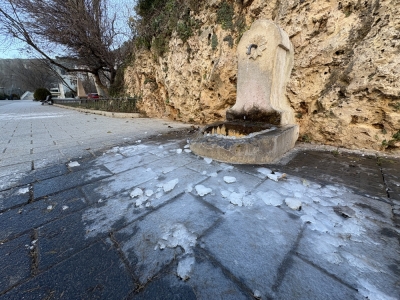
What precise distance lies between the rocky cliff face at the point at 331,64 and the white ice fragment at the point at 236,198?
2.86 meters

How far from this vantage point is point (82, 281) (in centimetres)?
90

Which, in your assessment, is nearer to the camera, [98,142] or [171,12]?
[98,142]

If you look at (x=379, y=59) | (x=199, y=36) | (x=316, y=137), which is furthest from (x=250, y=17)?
(x=316, y=137)

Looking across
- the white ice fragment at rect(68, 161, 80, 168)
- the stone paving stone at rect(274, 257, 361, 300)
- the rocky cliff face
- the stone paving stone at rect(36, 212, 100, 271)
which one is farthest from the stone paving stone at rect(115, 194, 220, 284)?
the rocky cliff face

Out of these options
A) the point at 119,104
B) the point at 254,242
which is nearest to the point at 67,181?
the point at 254,242

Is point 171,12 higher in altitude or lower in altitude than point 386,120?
higher

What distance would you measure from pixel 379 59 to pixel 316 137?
1515 mm

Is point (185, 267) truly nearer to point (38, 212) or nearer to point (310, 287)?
point (310, 287)

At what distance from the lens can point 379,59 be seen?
2.77 meters

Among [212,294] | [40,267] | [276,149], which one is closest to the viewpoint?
[212,294]

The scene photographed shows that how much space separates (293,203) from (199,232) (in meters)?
0.86

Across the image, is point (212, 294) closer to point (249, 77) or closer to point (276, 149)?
point (276, 149)

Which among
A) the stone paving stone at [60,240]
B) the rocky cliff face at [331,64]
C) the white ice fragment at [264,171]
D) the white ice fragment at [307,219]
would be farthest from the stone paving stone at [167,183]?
the rocky cliff face at [331,64]

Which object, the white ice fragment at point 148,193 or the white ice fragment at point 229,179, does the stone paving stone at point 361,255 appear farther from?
the white ice fragment at point 148,193
